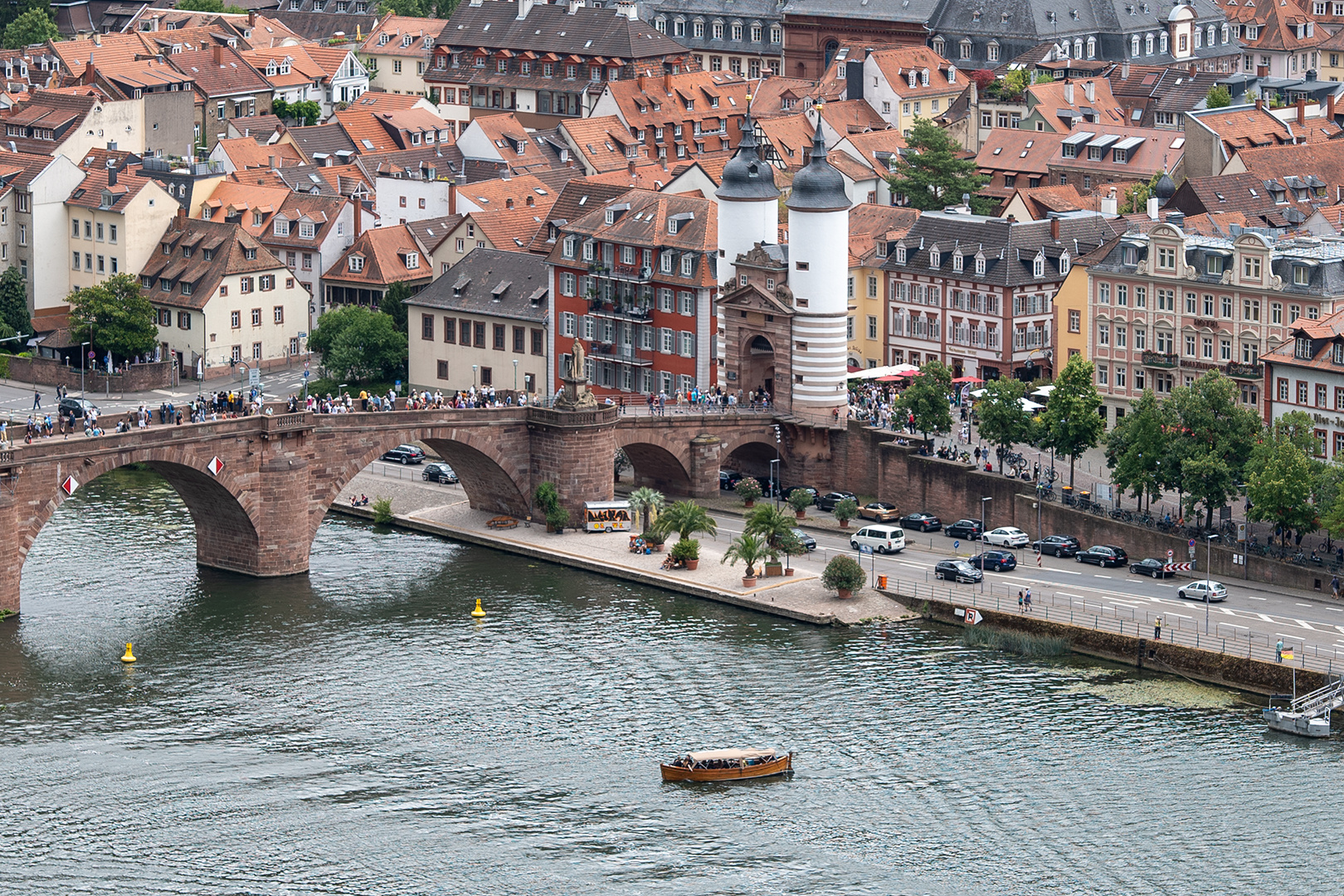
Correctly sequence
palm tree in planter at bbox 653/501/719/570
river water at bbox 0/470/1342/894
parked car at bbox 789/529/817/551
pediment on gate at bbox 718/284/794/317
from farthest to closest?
pediment on gate at bbox 718/284/794/317
parked car at bbox 789/529/817/551
palm tree in planter at bbox 653/501/719/570
river water at bbox 0/470/1342/894

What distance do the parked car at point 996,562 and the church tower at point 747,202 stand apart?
3007 cm

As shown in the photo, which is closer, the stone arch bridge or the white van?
the stone arch bridge

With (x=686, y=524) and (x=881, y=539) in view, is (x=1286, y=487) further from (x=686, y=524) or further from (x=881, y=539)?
(x=686, y=524)

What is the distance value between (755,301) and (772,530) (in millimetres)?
25196

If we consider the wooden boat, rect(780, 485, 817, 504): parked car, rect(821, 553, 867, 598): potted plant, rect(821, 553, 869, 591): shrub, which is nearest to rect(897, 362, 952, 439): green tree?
rect(780, 485, 817, 504): parked car

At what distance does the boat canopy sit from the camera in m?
138

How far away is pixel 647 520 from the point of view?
178 m

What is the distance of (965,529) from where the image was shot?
17738cm

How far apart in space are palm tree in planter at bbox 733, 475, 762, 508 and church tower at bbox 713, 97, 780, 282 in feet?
43.7

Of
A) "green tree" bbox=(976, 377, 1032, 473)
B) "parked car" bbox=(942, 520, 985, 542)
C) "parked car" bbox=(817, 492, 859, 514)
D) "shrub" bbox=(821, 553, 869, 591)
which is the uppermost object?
"green tree" bbox=(976, 377, 1032, 473)

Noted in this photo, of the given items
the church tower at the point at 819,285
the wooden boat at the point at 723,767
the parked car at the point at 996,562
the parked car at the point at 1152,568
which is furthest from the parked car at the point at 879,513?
the wooden boat at the point at 723,767

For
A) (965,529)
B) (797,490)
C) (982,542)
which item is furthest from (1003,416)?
(797,490)

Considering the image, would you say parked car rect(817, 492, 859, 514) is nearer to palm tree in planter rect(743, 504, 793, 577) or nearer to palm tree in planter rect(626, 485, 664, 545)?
palm tree in planter rect(626, 485, 664, 545)

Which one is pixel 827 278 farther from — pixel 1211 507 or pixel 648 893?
pixel 648 893
